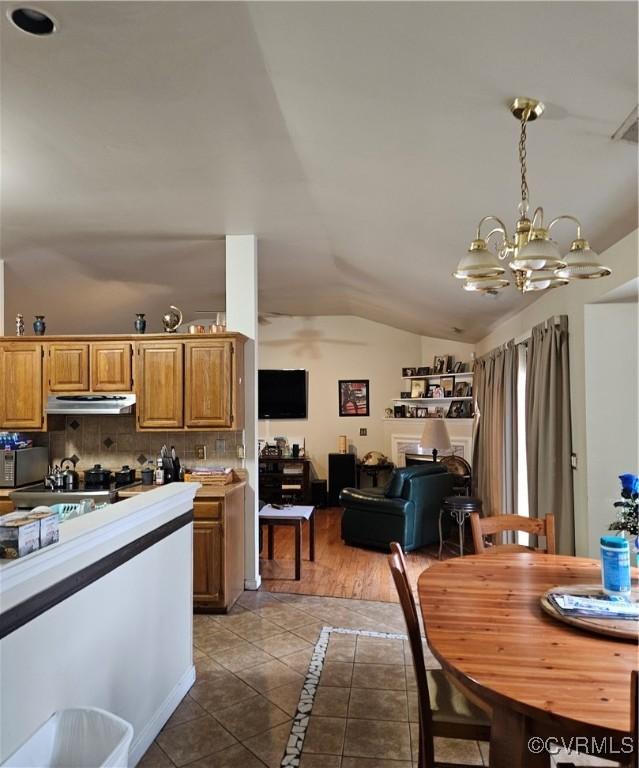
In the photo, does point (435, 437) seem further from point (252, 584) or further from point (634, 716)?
point (634, 716)

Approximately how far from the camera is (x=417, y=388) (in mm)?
8305

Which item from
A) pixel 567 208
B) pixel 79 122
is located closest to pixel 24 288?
pixel 79 122

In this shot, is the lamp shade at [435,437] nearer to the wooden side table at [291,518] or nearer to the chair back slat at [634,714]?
the wooden side table at [291,518]

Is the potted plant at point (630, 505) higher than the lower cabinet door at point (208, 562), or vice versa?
the potted plant at point (630, 505)

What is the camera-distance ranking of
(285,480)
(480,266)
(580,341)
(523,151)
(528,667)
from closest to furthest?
1. (528,667)
2. (480,266)
3. (523,151)
4. (580,341)
5. (285,480)

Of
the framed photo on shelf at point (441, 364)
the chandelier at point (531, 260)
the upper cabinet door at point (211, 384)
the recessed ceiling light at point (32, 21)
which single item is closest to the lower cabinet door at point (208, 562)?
the upper cabinet door at point (211, 384)

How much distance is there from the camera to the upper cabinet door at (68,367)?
431 cm

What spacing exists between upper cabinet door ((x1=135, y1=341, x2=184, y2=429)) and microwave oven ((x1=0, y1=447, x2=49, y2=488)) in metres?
0.92

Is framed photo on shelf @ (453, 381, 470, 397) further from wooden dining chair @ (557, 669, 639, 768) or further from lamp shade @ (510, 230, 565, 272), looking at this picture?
wooden dining chair @ (557, 669, 639, 768)

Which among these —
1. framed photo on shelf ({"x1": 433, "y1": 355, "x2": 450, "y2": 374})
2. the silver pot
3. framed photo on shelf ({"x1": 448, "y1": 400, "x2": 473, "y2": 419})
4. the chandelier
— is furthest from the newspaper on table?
framed photo on shelf ({"x1": 433, "y1": 355, "x2": 450, "y2": 374})

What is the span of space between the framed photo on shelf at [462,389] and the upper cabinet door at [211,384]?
14.8 feet

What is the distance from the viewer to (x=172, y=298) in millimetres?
6484

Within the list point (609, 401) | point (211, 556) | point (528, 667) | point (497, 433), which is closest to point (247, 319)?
point (211, 556)

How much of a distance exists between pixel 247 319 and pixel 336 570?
2.37 m
